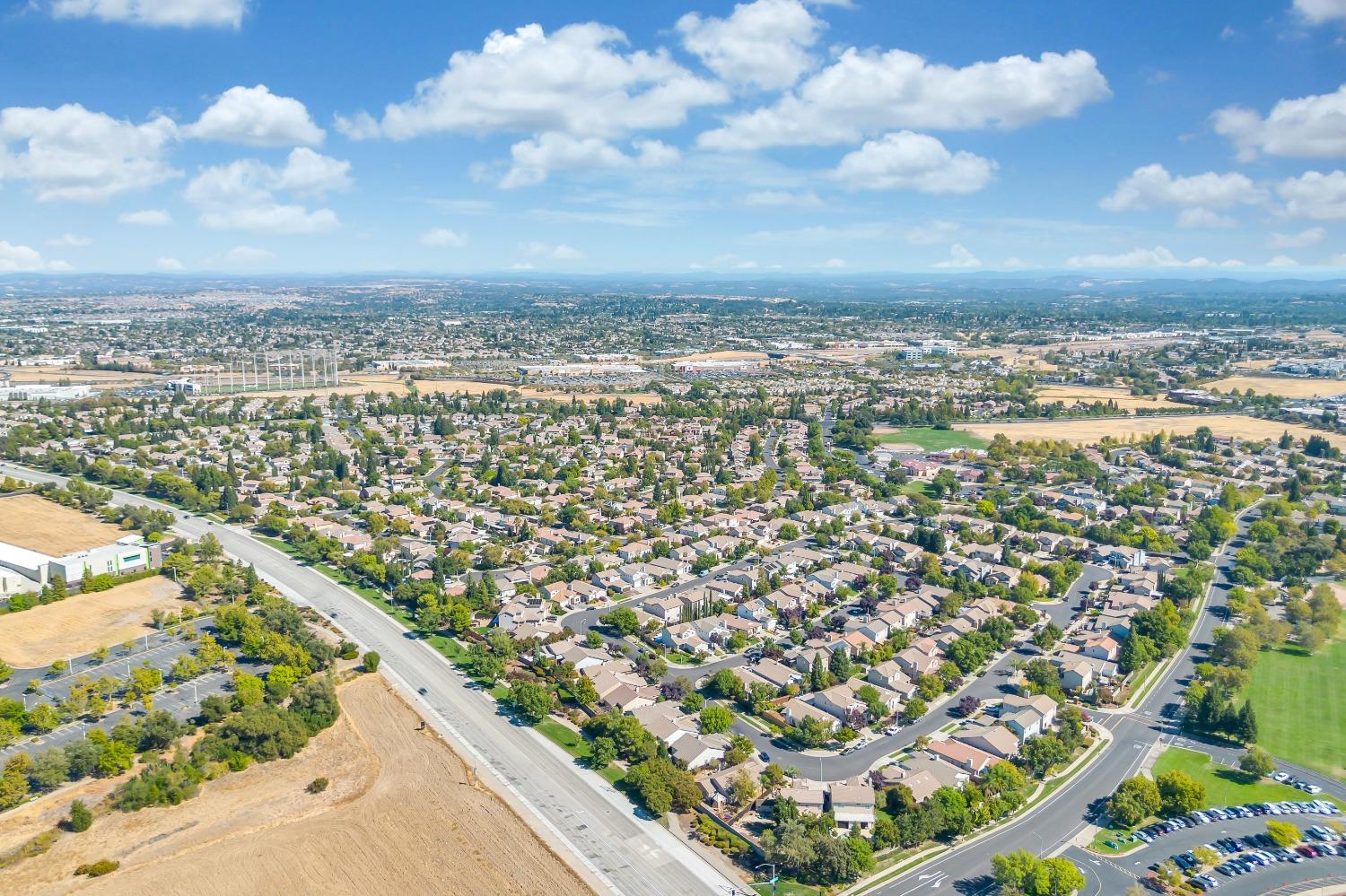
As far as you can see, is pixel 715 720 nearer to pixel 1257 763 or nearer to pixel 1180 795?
pixel 1180 795

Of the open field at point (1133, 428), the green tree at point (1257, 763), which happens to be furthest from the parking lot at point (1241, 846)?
the open field at point (1133, 428)

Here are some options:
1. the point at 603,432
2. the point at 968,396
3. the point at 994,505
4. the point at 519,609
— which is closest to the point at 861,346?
the point at 968,396

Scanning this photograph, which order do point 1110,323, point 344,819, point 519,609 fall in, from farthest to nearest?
point 1110,323
point 519,609
point 344,819

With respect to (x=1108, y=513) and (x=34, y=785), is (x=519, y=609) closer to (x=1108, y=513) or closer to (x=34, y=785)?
(x=34, y=785)

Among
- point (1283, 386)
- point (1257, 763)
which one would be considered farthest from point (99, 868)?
point (1283, 386)

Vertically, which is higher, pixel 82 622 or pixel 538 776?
A: pixel 82 622

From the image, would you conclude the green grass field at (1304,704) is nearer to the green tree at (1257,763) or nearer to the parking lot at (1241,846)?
the green tree at (1257,763)

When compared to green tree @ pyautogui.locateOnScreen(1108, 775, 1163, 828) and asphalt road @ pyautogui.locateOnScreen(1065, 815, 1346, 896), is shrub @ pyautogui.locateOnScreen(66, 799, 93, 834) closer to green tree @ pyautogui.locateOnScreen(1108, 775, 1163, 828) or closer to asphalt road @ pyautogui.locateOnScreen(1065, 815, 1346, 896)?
asphalt road @ pyautogui.locateOnScreen(1065, 815, 1346, 896)
